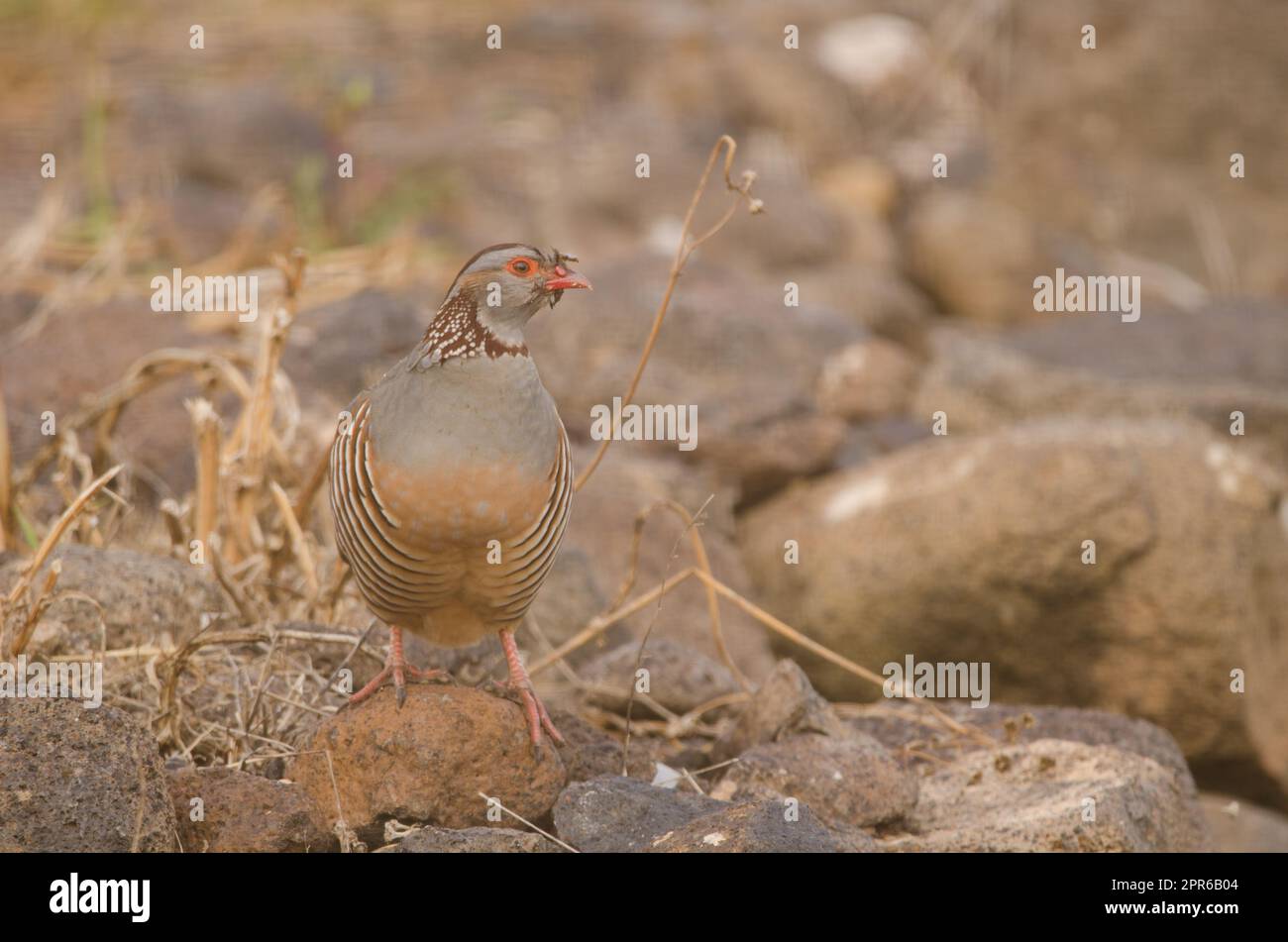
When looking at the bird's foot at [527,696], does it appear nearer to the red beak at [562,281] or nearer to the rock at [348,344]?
the red beak at [562,281]

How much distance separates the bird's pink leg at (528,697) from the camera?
386cm

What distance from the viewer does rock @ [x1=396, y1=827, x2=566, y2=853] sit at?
334 cm

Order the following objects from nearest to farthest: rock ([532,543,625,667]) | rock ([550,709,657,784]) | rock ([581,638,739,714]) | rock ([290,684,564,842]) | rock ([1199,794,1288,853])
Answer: rock ([290,684,564,842]) < rock ([550,709,657,784]) < rock ([581,638,739,714]) < rock ([532,543,625,667]) < rock ([1199,794,1288,853])

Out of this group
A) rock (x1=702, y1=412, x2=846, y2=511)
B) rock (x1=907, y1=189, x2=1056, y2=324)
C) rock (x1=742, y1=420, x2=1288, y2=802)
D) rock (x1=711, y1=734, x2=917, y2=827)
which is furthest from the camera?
rock (x1=907, y1=189, x2=1056, y2=324)

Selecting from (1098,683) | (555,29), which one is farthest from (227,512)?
(555,29)

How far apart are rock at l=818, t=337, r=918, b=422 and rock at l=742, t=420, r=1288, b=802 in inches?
70.8

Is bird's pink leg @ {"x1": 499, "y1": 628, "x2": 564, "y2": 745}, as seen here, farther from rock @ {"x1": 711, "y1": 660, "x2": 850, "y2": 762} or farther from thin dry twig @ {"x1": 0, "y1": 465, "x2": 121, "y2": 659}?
thin dry twig @ {"x1": 0, "y1": 465, "x2": 121, "y2": 659}

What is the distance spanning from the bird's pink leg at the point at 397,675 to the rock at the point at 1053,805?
1.18 metres

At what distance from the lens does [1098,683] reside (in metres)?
6.60

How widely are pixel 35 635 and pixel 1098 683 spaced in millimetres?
4207

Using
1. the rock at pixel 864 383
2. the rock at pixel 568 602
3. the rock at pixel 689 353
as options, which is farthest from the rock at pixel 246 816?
the rock at pixel 864 383

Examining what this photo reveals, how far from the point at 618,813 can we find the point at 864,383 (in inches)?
212

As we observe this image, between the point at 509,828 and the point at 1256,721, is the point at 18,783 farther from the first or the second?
the point at 1256,721

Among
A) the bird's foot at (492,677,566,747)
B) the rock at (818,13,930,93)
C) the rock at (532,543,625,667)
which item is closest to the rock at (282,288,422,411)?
the rock at (532,543,625,667)
